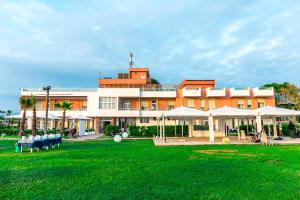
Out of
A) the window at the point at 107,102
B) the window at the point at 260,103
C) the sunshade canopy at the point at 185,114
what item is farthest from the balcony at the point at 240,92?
the sunshade canopy at the point at 185,114

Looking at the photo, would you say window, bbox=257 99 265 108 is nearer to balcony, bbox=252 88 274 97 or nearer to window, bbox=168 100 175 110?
balcony, bbox=252 88 274 97

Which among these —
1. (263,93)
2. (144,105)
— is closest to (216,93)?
(263,93)

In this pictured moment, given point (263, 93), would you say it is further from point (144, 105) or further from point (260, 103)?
point (144, 105)

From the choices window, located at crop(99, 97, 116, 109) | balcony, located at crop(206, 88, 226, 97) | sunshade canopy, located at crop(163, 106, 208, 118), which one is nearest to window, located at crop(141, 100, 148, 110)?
window, located at crop(99, 97, 116, 109)

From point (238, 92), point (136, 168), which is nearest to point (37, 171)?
point (136, 168)

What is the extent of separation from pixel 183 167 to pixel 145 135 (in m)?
20.4

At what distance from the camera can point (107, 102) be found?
4031cm

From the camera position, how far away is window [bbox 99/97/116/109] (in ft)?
132

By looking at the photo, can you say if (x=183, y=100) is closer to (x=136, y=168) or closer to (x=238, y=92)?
(x=238, y=92)

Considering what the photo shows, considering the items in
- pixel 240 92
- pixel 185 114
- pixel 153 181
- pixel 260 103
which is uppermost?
pixel 240 92

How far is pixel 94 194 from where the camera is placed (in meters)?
5.18

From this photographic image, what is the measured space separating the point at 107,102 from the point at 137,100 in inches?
221

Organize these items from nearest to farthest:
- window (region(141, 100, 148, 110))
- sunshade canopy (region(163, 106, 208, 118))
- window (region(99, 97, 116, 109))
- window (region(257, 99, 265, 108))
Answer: sunshade canopy (region(163, 106, 208, 118))
window (region(99, 97, 116, 109))
window (region(257, 99, 265, 108))
window (region(141, 100, 148, 110))

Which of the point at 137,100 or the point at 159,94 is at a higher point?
the point at 159,94
